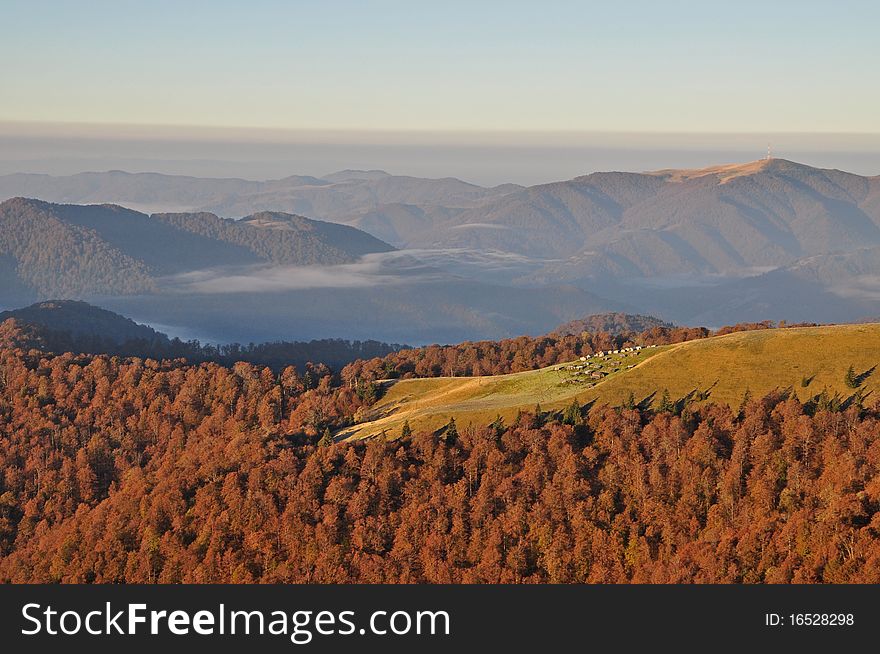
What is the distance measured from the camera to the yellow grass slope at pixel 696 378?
14988 cm

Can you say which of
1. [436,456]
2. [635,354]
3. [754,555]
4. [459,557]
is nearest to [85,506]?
[436,456]

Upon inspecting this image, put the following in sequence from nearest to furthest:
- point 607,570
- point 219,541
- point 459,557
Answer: point 607,570
point 459,557
point 219,541

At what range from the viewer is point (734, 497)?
120 meters

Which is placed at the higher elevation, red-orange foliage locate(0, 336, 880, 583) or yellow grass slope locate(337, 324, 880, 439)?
yellow grass slope locate(337, 324, 880, 439)

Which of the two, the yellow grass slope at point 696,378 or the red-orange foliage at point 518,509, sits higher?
the yellow grass slope at point 696,378

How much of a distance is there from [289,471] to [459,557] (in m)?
32.9

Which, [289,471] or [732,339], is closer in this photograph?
[289,471]

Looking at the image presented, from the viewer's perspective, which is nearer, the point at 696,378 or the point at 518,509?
the point at 518,509

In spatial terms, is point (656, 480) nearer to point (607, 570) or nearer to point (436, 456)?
point (607, 570)

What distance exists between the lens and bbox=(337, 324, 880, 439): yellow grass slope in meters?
150

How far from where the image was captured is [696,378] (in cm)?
15662

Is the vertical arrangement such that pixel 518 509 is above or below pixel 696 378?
below

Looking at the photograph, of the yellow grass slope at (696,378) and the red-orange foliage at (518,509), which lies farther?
the yellow grass slope at (696,378)

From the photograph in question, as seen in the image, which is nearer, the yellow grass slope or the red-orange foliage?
the red-orange foliage
